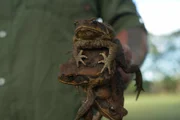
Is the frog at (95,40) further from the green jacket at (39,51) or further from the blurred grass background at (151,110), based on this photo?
the blurred grass background at (151,110)

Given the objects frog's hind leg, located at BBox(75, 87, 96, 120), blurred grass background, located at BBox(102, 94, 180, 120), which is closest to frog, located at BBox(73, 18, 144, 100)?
frog's hind leg, located at BBox(75, 87, 96, 120)

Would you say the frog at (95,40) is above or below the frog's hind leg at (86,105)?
above

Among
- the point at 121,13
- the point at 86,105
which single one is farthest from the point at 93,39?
the point at 121,13

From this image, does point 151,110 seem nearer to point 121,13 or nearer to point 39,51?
point 121,13

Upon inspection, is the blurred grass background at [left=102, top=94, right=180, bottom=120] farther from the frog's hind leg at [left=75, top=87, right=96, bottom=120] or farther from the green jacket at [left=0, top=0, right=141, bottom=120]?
the frog's hind leg at [left=75, top=87, right=96, bottom=120]

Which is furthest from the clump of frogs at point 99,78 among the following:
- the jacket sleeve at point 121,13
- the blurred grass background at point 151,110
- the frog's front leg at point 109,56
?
the blurred grass background at point 151,110

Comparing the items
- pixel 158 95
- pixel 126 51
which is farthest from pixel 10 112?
pixel 158 95

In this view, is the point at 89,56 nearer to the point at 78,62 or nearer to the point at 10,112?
the point at 78,62
